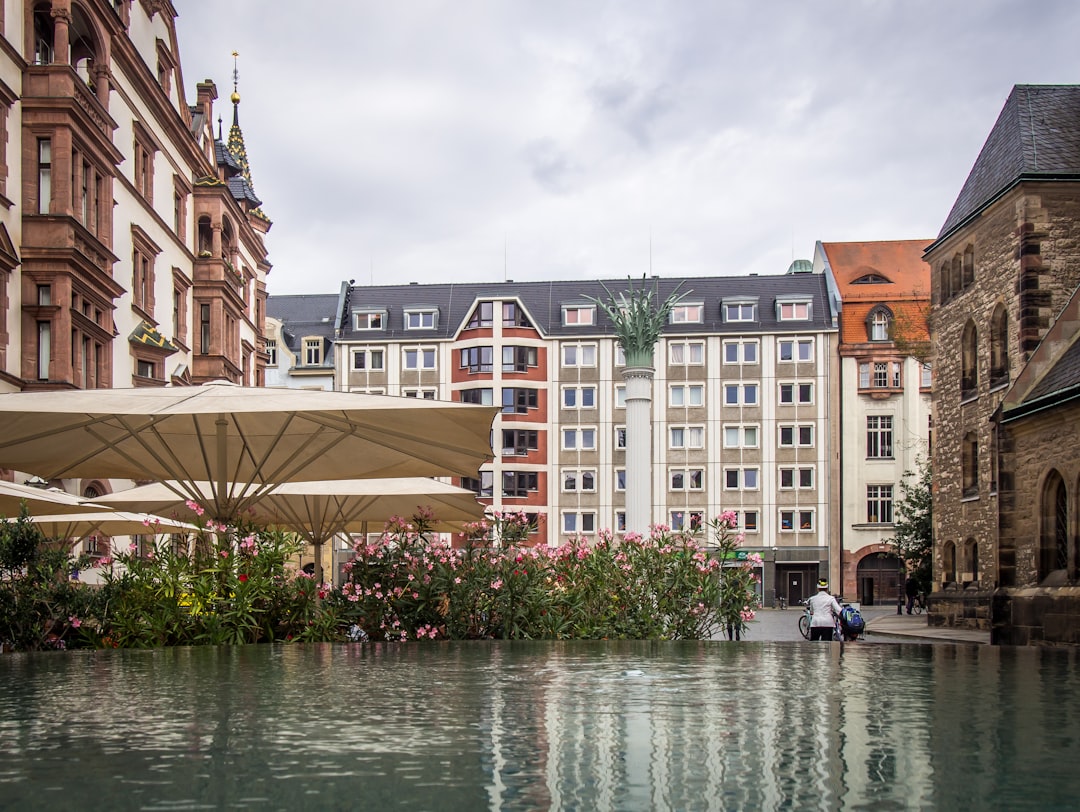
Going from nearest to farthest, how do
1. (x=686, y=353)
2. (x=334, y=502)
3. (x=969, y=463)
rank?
(x=334, y=502) < (x=969, y=463) < (x=686, y=353)

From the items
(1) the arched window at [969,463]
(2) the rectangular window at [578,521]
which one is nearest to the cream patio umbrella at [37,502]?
(1) the arched window at [969,463]

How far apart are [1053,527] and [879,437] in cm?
4418

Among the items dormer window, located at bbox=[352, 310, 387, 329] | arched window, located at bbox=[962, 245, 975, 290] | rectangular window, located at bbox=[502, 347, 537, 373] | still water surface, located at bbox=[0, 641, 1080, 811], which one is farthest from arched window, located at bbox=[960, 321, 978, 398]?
dormer window, located at bbox=[352, 310, 387, 329]

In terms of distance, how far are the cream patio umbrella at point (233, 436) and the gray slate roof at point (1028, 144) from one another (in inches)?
857

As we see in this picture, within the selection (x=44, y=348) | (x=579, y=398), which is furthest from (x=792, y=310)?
(x=44, y=348)

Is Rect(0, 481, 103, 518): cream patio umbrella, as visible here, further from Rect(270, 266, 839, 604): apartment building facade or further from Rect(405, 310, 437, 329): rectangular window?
Rect(405, 310, 437, 329): rectangular window

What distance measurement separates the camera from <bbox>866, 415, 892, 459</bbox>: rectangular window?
69625mm

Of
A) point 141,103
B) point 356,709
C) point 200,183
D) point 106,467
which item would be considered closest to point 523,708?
point 356,709

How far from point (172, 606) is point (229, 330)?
36109 mm

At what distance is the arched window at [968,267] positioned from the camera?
3497cm

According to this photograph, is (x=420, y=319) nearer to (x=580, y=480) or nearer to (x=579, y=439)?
(x=579, y=439)

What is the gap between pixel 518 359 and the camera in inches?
2852

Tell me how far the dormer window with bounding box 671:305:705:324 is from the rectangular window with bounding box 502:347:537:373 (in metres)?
8.03

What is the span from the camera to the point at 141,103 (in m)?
36.6
